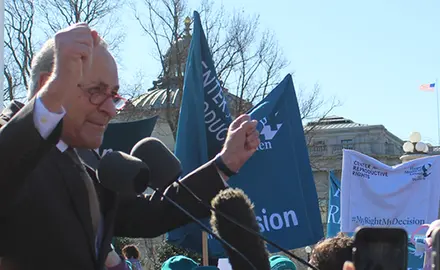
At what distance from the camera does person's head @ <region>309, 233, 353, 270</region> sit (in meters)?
3.91

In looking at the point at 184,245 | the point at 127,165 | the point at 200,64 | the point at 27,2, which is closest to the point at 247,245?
the point at 127,165

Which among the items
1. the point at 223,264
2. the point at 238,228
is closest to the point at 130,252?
the point at 223,264

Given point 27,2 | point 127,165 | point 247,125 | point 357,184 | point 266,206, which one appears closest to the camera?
point 127,165

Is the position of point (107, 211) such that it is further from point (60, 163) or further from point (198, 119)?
point (198, 119)

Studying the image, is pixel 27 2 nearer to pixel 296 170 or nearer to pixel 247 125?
pixel 296 170

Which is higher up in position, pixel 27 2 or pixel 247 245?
pixel 27 2

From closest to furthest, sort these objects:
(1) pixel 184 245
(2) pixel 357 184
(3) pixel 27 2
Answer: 1. (1) pixel 184 245
2. (2) pixel 357 184
3. (3) pixel 27 2

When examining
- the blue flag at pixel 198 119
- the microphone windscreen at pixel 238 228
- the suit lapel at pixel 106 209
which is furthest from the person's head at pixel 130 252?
the suit lapel at pixel 106 209

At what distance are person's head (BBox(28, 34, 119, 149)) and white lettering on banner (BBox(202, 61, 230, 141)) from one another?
11.5ft

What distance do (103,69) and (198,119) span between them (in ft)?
11.1

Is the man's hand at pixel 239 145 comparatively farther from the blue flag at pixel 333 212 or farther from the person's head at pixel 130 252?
the person's head at pixel 130 252

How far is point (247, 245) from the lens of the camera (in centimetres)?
293

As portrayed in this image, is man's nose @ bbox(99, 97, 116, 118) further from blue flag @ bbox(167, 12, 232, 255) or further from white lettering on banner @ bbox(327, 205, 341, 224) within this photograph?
white lettering on banner @ bbox(327, 205, 341, 224)

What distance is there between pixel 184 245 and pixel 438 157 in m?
4.40
